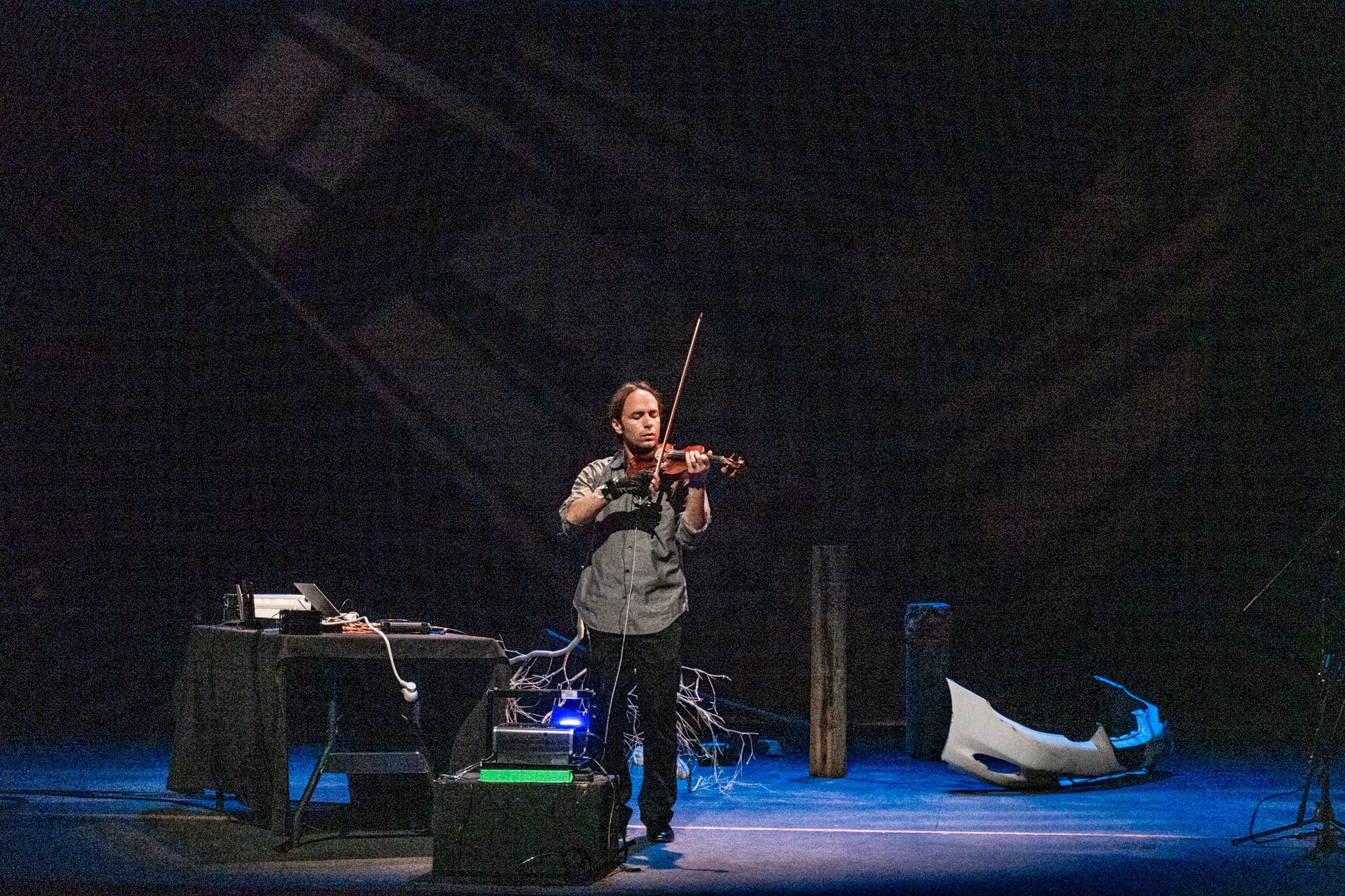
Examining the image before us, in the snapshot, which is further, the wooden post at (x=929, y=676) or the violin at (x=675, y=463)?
the wooden post at (x=929, y=676)

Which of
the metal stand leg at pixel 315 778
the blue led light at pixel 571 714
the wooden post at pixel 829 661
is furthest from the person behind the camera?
the wooden post at pixel 829 661

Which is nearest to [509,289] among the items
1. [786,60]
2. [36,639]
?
[786,60]

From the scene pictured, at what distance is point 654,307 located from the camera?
22.2ft

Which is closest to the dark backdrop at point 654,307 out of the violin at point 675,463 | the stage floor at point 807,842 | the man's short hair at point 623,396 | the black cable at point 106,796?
the stage floor at point 807,842

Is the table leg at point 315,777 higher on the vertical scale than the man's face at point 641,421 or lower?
lower

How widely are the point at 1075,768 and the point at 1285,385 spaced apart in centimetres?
283

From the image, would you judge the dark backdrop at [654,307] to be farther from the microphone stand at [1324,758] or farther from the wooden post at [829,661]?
the microphone stand at [1324,758]

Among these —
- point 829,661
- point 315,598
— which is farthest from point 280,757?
point 829,661

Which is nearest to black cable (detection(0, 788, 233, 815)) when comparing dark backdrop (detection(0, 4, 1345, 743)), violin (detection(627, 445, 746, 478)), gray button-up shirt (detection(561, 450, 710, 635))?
dark backdrop (detection(0, 4, 1345, 743))

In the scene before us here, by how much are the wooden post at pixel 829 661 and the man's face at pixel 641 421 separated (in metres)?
1.94

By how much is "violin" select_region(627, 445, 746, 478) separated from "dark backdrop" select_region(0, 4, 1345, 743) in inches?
103

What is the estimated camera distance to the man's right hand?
3.84 meters

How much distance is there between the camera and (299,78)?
6.62 m

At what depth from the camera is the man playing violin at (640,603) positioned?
4.06 meters
